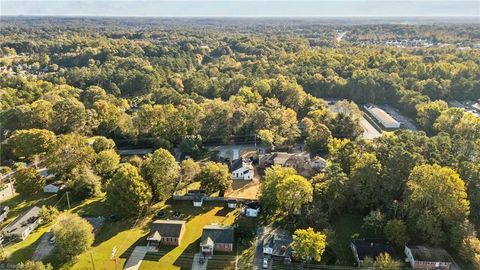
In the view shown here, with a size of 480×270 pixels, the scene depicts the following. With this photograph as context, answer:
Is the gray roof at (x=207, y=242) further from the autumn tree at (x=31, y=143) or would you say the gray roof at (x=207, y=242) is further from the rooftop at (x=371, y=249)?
the autumn tree at (x=31, y=143)

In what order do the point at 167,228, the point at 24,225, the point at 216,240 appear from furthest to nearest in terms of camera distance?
1. the point at 24,225
2. the point at 167,228
3. the point at 216,240

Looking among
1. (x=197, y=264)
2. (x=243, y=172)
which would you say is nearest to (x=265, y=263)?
(x=197, y=264)

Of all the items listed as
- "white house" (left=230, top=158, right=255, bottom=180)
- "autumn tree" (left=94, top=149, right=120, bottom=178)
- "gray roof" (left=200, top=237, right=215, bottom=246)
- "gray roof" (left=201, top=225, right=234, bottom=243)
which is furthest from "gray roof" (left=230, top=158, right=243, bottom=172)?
"gray roof" (left=200, top=237, right=215, bottom=246)

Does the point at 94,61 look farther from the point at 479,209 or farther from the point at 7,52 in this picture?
the point at 479,209

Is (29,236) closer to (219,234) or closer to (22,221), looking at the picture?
(22,221)

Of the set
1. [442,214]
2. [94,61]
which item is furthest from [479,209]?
[94,61]

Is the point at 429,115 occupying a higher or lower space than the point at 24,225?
higher

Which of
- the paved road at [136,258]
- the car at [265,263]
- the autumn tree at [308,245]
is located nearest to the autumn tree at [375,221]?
the autumn tree at [308,245]
